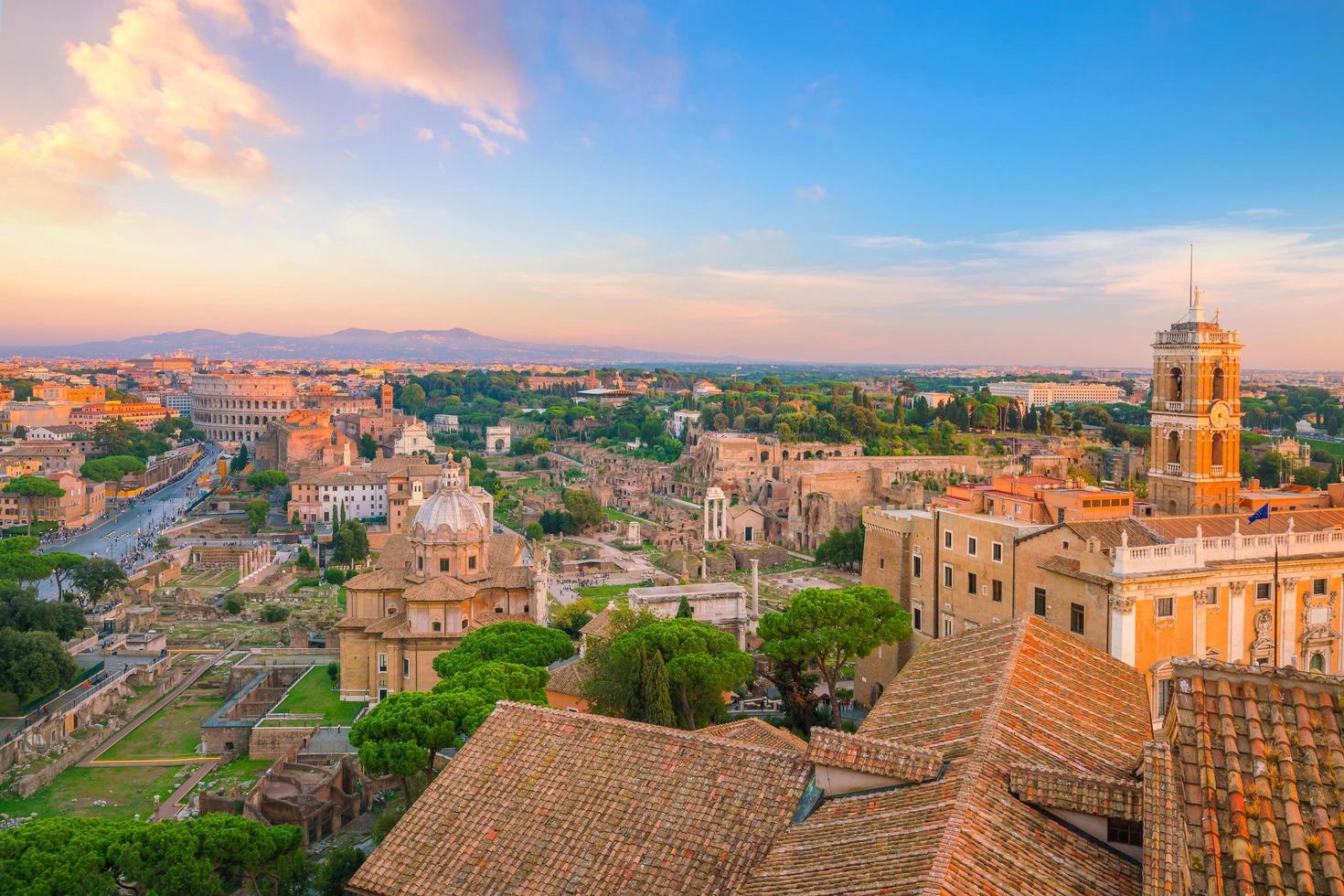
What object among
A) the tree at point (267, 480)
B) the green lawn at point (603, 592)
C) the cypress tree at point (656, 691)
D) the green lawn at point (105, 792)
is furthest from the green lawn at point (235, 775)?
the tree at point (267, 480)

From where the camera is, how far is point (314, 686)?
94.4 ft

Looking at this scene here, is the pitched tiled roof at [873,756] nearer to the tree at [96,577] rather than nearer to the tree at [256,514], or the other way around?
the tree at [96,577]

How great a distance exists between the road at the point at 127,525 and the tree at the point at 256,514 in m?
4.97

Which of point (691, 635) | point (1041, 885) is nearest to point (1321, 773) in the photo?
point (1041, 885)

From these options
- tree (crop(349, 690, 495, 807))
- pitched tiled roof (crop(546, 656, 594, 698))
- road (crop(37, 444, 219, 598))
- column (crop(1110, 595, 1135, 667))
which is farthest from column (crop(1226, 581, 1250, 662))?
road (crop(37, 444, 219, 598))

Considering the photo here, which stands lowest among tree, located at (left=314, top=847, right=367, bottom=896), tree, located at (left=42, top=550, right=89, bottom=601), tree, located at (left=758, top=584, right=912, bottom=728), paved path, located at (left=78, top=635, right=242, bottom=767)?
paved path, located at (left=78, top=635, right=242, bottom=767)

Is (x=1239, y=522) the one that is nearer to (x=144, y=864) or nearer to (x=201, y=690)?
(x=144, y=864)

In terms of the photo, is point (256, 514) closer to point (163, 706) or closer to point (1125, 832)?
point (163, 706)

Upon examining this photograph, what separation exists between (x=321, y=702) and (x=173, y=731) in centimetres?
396

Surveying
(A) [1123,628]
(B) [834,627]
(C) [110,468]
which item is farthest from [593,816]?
(C) [110,468]

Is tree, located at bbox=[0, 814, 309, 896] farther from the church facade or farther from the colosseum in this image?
the colosseum

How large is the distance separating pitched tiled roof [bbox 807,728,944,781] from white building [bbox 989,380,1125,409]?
15093 centimetres

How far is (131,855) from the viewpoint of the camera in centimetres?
1271

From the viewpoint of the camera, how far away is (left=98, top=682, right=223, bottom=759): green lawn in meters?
25.4
